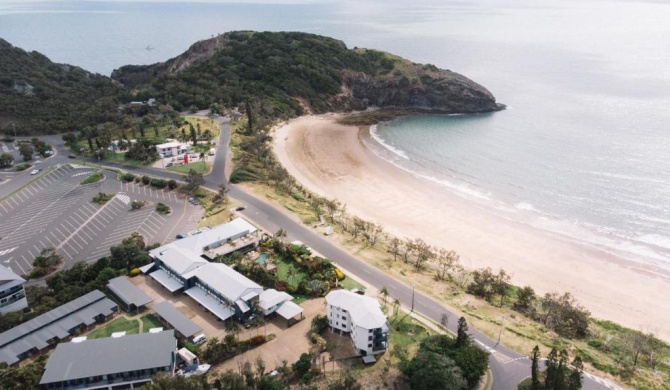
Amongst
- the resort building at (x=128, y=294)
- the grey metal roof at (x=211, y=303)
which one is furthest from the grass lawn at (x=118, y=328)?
the grey metal roof at (x=211, y=303)

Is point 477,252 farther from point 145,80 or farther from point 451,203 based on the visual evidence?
point 145,80

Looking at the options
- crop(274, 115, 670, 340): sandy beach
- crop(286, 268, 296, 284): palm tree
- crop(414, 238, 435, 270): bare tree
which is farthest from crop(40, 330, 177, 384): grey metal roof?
crop(274, 115, 670, 340): sandy beach

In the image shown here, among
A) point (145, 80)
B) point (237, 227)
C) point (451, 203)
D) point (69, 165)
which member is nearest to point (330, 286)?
point (237, 227)

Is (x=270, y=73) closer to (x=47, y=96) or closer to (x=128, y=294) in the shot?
(x=47, y=96)

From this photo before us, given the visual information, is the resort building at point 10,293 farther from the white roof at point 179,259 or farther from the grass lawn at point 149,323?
the white roof at point 179,259

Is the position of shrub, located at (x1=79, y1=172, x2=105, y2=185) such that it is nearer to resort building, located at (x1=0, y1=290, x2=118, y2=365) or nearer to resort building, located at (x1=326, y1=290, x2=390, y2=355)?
resort building, located at (x1=0, y1=290, x2=118, y2=365)
